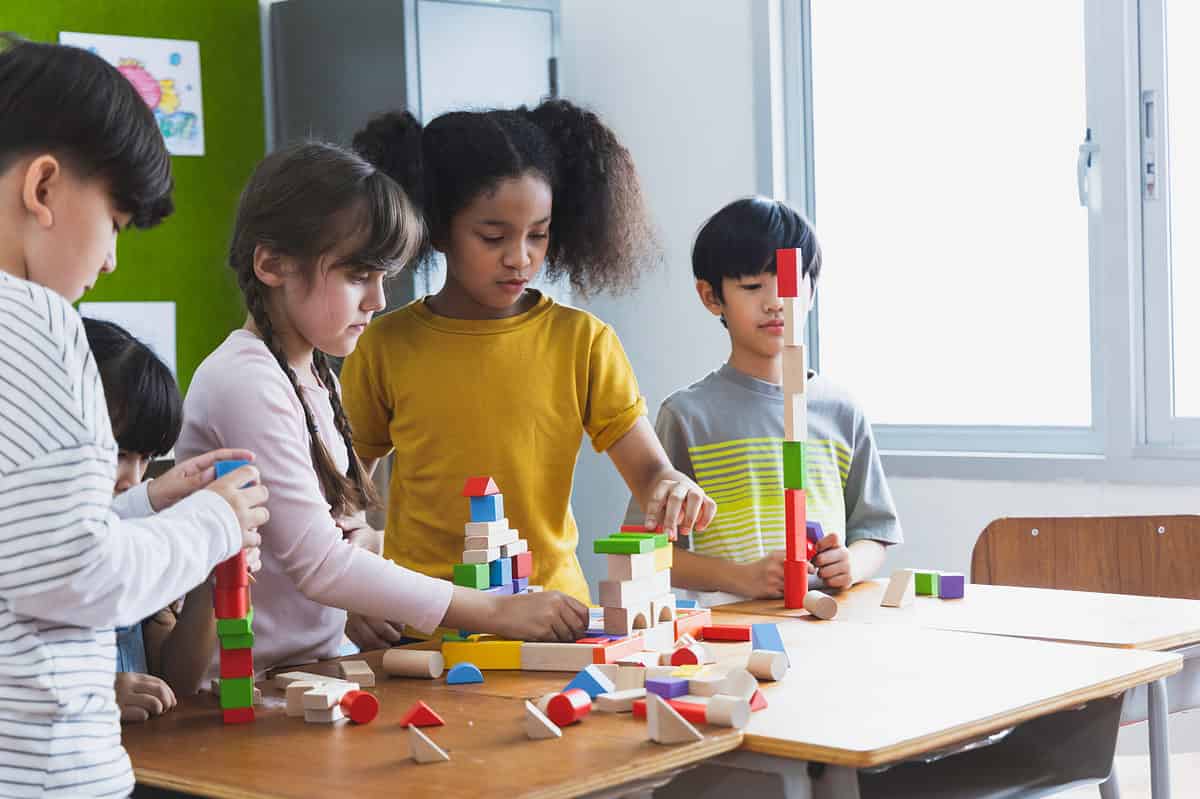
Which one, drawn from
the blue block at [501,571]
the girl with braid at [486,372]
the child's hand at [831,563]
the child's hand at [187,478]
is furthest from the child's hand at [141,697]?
the child's hand at [831,563]

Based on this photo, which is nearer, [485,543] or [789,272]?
[485,543]

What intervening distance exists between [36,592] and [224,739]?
13.9 inches

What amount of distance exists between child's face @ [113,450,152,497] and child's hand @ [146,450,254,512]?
24 cm

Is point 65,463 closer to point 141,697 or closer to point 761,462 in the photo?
point 141,697

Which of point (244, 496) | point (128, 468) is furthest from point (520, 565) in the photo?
point (244, 496)

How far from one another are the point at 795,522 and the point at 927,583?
25 cm

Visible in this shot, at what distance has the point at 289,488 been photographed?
1.60 meters

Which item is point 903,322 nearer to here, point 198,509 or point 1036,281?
point 1036,281

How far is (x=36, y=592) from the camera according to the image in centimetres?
106

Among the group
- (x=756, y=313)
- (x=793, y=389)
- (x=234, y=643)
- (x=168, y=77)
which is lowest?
(x=234, y=643)

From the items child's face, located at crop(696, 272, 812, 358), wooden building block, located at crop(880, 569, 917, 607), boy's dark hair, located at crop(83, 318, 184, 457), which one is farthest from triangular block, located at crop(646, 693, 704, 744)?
child's face, located at crop(696, 272, 812, 358)

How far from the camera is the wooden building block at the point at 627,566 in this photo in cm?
169

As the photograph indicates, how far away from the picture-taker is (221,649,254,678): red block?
1.45m

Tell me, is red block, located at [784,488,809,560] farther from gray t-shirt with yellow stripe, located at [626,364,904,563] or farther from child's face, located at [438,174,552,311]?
child's face, located at [438,174,552,311]
